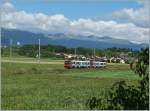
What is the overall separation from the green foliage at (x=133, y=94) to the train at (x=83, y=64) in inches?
822

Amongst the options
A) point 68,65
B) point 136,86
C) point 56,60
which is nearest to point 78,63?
point 68,65

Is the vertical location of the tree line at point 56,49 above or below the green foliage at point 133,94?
above

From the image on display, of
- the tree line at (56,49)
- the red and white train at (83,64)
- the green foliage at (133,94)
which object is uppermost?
the tree line at (56,49)

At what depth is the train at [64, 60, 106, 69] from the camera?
23406mm

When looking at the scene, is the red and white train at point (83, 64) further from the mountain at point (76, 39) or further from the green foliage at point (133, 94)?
the green foliage at point (133, 94)

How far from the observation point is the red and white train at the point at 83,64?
76.8ft

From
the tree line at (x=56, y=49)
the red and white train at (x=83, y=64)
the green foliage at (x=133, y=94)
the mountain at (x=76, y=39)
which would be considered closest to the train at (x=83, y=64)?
the red and white train at (x=83, y=64)

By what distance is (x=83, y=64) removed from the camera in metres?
24.0

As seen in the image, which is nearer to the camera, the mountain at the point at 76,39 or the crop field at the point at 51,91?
the mountain at the point at 76,39

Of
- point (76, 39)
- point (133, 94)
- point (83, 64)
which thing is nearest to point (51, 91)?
point (76, 39)

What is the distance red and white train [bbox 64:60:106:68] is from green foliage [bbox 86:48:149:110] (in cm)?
2091

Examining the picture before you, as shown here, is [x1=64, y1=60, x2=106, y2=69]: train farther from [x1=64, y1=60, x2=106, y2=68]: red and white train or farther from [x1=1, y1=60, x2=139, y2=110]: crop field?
[x1=1, y1=60, x2=139, y2=110]: crop field

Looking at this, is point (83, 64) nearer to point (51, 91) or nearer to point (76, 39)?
point (51, 91)

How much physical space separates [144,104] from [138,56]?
0.27 meters
